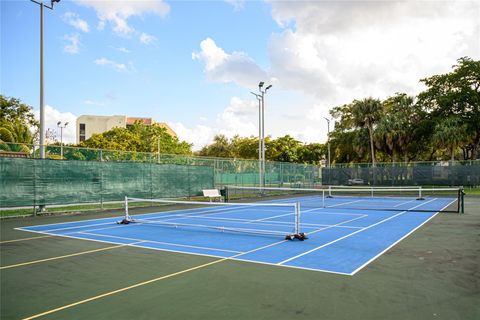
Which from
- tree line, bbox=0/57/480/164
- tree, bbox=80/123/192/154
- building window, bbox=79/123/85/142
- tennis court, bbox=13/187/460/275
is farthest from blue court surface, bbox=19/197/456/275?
building window, bbox=79/123/85/142

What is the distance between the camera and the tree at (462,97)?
42.3m

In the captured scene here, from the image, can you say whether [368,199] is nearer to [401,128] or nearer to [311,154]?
[401,128]

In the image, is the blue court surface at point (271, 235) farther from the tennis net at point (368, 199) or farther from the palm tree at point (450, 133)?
the palm tree at point (450, 133)

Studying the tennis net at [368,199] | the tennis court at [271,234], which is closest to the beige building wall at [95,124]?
the tennis net at [368,199]

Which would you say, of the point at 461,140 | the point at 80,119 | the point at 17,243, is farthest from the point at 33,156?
the point at 80,119

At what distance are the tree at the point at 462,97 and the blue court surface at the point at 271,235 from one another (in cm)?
3035

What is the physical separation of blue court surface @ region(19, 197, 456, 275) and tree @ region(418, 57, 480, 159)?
30.4m

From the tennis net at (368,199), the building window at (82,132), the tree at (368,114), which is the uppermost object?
the building window at (82,132)

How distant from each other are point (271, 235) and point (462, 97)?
40141mm

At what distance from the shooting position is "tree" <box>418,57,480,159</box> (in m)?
42.3

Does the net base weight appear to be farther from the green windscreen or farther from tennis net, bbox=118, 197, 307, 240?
the green windscreen

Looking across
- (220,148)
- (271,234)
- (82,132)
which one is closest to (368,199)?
(271,234)

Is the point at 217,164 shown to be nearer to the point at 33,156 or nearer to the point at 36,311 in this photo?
the point at 33,156

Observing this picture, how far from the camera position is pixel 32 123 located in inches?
1829
